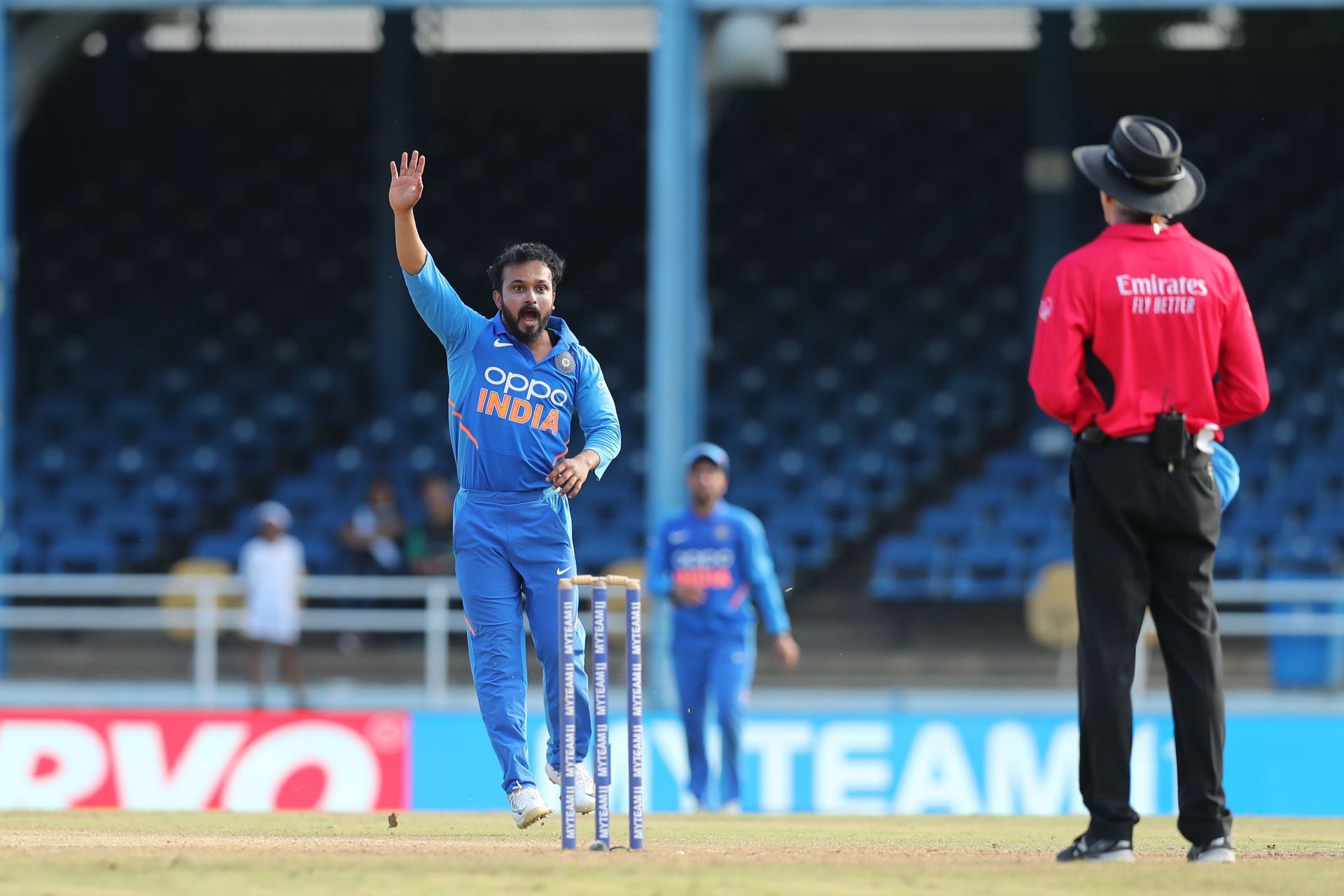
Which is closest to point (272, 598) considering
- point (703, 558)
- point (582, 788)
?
point (703, 558)

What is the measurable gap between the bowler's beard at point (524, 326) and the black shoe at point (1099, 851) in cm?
247

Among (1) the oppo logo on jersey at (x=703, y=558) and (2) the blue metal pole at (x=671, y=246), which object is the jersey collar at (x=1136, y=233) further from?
(2) the blue metal pole at (x=671, y=246)

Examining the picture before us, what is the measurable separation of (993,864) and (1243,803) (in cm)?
739

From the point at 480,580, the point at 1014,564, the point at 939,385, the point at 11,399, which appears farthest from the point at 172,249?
the point at 480,580

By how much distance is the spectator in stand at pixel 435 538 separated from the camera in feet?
50.0

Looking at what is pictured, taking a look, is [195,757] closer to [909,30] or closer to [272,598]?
[272,598]

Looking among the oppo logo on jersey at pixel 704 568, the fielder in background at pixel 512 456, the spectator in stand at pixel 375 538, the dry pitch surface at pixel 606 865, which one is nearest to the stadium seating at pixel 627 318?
the spectator in stand at pixel 375 538

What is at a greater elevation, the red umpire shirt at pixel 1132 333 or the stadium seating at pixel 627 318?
the stadium seating at pixel 627 318

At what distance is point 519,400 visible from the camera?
668 cm

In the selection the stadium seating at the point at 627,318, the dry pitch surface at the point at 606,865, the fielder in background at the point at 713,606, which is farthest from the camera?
the stadium seating at the point at 627,318

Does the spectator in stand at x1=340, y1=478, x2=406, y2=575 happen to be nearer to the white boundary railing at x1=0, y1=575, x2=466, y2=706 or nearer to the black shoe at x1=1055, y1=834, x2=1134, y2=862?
the white boundary railing at x1=0, y1=575, x2=466, y2=706

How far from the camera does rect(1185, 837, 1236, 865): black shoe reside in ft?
19.0

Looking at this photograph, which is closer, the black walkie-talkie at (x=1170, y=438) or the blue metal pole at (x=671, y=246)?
the black walkie-talkie at (x=1170, y=438)

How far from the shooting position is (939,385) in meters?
19.4
